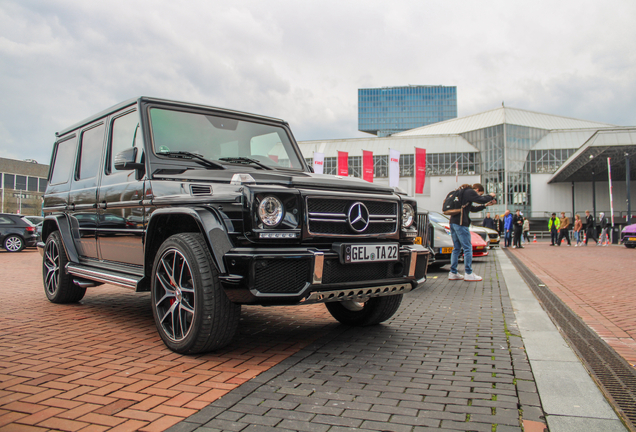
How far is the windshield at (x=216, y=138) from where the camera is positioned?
4402 millimetres

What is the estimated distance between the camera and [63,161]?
20.3ft

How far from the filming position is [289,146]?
17.4ft

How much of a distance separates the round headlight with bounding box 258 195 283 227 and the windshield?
4.24ft

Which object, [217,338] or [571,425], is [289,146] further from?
[571,425]

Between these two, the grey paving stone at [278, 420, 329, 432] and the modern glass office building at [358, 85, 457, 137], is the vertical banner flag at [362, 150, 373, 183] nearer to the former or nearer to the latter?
the grey paving stone at [278, 420, 329, 432]

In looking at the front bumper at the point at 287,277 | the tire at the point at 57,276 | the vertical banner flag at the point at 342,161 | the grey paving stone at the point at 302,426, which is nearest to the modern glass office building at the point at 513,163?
the vertical banner flag at the point at 342,161

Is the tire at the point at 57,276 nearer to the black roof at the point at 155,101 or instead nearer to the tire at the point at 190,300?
the black roof at the point at 155,101

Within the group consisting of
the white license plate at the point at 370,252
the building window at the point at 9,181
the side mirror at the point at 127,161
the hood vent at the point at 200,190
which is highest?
the building window at the point at 9,181

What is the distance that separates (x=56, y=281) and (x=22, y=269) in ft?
19.7

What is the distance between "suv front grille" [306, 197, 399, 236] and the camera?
3.43 meters

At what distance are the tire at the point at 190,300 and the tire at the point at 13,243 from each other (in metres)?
17.1

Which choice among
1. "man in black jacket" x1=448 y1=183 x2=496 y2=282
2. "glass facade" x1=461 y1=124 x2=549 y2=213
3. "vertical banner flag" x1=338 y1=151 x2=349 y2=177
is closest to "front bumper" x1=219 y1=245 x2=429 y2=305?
"man in black jacket" x1=448 y1=183 x2=496 y2=282

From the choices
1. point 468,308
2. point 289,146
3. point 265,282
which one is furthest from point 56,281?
point 468,308

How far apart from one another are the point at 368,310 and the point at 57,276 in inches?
149
